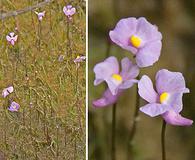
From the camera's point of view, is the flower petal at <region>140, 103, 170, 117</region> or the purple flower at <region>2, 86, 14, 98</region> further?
the purple flower at <region>2, 86, 14, 98</region>

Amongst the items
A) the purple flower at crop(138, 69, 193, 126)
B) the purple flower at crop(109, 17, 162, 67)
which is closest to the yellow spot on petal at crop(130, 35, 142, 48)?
the purple flower at crop(109, 17, 162, 67)

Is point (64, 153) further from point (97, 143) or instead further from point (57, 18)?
point (57, 18)

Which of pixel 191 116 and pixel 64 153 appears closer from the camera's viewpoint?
pixel 191 116

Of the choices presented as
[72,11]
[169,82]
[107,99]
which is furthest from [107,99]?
[72,11]

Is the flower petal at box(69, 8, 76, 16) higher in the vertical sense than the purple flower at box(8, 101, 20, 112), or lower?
higher

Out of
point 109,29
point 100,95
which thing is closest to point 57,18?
point 109,29

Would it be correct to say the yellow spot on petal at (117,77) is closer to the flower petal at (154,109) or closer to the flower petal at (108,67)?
the flower petal at (108,67)

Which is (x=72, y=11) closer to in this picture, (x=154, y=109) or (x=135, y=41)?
(x=135, y=41)

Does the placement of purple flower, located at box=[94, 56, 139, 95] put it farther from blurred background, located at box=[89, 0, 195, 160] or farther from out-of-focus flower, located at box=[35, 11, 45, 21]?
out-of-focus flower, located at box=[35, 11, 45, 21]
